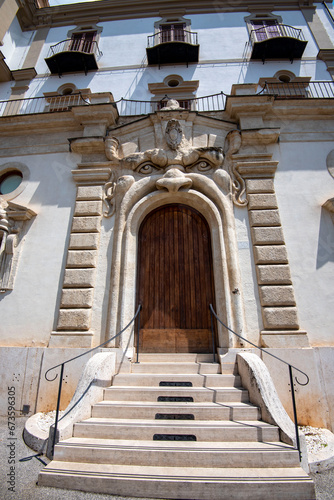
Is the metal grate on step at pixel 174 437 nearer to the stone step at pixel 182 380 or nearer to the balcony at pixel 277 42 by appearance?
the stone step at pixel 182 380

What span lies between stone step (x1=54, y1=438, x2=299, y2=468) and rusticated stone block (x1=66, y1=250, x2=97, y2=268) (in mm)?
3850

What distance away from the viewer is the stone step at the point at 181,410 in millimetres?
3947

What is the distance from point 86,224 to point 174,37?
407 inches

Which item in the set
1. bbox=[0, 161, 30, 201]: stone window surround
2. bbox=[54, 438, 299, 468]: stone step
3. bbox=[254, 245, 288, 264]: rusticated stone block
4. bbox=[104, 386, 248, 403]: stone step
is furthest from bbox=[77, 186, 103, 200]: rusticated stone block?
bbox=[54, 438, 299, 468]: stone step

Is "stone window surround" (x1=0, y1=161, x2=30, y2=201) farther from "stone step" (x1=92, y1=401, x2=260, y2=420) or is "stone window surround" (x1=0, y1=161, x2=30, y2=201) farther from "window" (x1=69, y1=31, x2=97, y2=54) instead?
"window" (x1=69, y1=31, x2=97, y2=54)

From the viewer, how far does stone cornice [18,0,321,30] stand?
1280cm

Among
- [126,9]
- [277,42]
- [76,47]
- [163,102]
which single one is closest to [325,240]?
[163,102]

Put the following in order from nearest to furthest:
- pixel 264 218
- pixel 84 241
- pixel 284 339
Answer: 1. pixel 284 339
2. pixel 264 218
3. pixel 84 241

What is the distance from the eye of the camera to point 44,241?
6992 mm

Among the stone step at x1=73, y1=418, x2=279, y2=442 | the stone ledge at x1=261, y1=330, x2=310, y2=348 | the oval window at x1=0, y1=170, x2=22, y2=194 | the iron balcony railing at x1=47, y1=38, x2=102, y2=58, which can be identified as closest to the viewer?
the stone step at x1=73, y1=418, x2=279, y2=442

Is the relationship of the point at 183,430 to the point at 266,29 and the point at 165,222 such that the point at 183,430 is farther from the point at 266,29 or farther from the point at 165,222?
the point at 266,29

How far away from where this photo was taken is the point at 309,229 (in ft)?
21.7

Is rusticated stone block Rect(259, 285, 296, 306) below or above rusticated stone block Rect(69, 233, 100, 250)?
below

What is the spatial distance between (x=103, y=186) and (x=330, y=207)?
19.3ft
